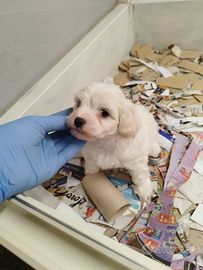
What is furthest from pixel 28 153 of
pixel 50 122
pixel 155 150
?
pixel 155 150

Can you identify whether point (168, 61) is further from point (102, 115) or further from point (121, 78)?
point (102, 115)

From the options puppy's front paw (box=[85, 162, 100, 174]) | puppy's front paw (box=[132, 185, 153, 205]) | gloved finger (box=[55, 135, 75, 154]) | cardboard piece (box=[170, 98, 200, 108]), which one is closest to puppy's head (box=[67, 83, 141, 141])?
gloved finger (box=[55, 135, 75, 154])

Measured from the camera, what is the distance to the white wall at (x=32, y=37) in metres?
1.11

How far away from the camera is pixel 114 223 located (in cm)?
120

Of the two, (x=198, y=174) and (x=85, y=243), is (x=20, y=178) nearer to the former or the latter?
(x=85, y=243)

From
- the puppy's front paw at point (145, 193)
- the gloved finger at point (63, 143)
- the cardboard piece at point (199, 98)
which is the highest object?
the gloved finger at point (63, 143)

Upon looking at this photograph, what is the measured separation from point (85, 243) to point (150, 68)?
1.90 meters

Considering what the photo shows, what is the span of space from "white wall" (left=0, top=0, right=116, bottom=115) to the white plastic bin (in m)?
0.07

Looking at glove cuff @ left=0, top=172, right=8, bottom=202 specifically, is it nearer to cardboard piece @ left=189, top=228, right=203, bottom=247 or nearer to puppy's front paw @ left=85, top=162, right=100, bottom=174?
puppy's front paw @ left=85, top=162, right=100, bottom=174

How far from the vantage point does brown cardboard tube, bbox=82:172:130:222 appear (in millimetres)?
1147

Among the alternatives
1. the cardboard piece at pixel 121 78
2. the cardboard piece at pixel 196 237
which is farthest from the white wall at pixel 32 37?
the cardboard piece at pixel 196 237

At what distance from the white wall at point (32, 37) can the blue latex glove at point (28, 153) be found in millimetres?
404

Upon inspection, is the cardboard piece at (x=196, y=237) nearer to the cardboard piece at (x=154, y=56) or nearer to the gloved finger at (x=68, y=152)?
the gloved finger at (x=68, y=152)

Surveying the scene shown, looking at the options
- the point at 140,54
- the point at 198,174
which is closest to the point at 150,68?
the point at 140,54
